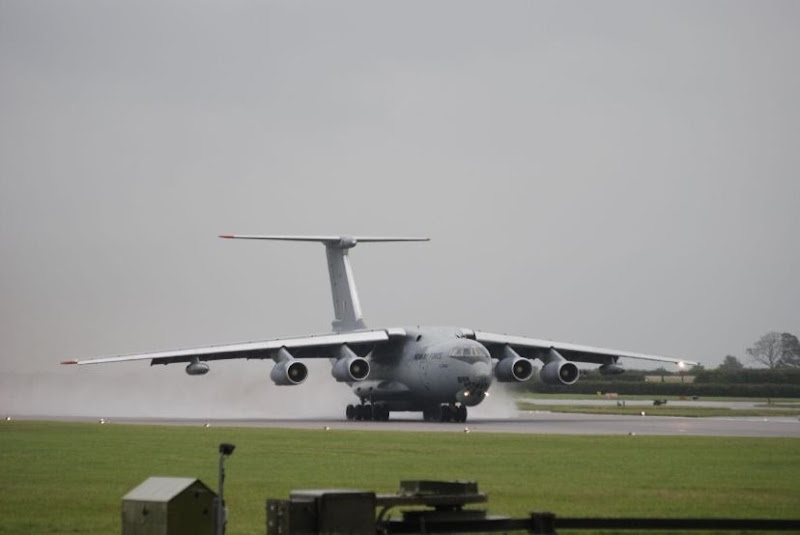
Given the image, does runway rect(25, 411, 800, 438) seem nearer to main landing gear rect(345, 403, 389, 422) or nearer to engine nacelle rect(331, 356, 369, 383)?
engine nacelle rect(331, 356, 369, 383)

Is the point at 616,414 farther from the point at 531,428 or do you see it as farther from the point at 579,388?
the point at 579,388

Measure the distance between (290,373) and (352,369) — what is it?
2181 mm

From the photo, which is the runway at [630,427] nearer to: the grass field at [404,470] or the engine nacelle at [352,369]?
the grass field at [404,470]

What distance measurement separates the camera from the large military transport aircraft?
49.1 m

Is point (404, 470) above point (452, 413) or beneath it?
beneath

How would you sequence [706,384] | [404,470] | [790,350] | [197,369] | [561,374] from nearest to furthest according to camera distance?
[404,470], [197,369], [561,374], [706,384], [790,350]

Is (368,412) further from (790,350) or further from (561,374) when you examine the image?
(790,350)

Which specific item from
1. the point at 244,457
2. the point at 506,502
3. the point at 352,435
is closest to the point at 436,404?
the point at 352,435

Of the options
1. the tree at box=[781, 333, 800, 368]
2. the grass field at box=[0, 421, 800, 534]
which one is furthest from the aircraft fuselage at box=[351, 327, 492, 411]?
the tree at box=[781, 333, 800, 368]

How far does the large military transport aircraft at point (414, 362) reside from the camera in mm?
49125

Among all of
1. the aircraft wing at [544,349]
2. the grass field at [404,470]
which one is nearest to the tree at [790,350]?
the aircraft wing at [544,349]

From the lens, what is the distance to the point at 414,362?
5088cm

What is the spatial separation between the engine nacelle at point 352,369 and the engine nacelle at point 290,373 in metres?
1.25

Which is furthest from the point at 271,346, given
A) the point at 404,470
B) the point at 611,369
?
the point at 404,470
